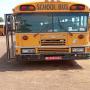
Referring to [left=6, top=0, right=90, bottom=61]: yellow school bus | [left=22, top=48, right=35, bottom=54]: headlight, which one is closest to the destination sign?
[left=6, top=0, right=90, bottom=61]: yellow school bus

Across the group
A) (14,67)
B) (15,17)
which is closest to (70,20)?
(15,17)

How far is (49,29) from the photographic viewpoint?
13.1m

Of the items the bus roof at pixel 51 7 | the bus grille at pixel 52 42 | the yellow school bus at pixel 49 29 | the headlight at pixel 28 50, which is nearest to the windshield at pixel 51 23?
the yellow school bus at pixel 49 29

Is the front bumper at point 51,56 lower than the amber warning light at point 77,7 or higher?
lower

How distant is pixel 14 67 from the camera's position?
45.2 ft

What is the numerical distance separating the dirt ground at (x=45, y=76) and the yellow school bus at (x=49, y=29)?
2.24ft

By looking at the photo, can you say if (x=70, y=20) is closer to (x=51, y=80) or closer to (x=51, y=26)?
(x=51, y=26)

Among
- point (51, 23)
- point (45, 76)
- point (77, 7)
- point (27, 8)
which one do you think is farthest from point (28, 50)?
point (77, 7)

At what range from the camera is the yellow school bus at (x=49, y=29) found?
13.0 m

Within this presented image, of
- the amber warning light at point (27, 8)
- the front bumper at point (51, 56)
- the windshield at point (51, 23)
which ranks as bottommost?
the front bumper at point (51, 56)

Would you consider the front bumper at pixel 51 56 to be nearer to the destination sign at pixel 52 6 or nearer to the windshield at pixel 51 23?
the windshield at pixel 51 23

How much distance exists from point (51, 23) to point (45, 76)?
270 centimetres

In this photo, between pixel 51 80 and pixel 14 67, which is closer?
pixel 51 80

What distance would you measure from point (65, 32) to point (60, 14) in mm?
747
